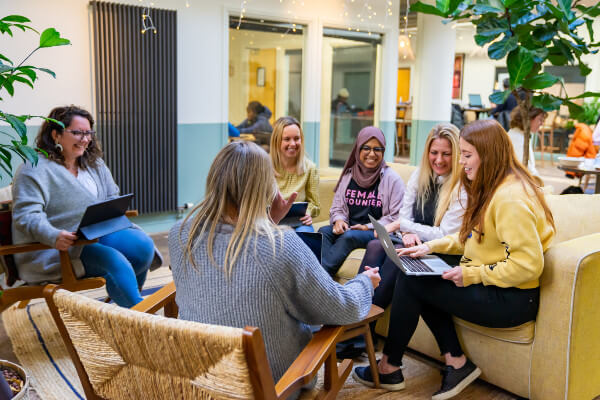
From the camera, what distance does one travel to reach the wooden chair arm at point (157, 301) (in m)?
2.03

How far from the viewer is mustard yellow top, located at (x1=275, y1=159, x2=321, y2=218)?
3584mm

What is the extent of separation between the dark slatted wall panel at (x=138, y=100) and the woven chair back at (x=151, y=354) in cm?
365

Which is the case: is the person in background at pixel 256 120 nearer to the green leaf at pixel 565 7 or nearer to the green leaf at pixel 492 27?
the green leaf at pixel 492 27

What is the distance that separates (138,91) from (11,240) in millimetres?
2438

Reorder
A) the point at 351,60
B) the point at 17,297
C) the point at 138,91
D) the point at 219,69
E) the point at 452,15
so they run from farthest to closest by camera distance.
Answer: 1. the point at 351,60
2. the point at 219,69
3. the point at 138,91
4. the point at 452,15
5. the point at 17,297

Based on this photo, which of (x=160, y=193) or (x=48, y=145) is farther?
(x=160, y=193)

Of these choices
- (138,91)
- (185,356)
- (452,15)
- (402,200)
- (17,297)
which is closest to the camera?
(185,356)

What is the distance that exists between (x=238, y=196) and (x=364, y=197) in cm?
184

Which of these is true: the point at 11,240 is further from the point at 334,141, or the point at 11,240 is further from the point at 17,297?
the point at 334,141

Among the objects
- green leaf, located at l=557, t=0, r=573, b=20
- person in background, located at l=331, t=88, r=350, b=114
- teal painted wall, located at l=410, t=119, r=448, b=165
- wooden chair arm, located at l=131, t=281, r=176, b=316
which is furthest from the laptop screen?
wooden chair arm, located at l=131, t=281, r=176, b=316

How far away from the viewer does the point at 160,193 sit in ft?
17.6

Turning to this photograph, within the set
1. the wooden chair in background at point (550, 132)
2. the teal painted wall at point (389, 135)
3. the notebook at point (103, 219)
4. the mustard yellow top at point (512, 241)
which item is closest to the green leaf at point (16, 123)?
the notebook at point (103, 219)

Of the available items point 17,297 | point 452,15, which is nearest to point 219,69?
point 452,15

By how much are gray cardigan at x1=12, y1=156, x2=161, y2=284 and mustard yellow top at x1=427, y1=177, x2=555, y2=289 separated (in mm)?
1979
